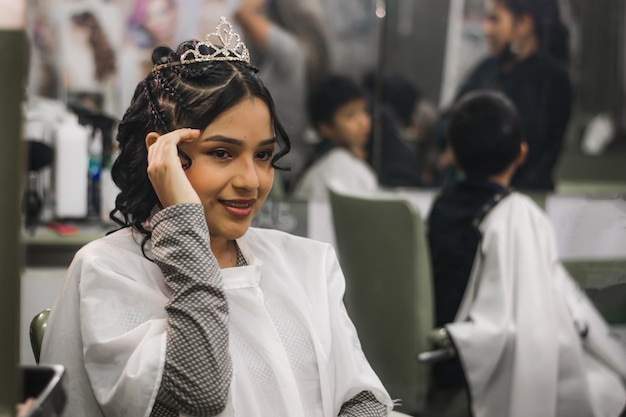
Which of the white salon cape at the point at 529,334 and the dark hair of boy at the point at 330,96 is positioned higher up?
the dark hair of boy at the point at 330,96

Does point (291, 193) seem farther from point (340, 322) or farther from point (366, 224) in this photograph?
point (340, 322)

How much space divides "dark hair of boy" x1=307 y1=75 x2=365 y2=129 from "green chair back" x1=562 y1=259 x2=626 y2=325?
1132 mm

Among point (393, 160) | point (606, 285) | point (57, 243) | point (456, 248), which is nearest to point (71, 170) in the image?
point (57, 243)

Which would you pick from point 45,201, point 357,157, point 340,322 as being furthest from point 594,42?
point 340,322

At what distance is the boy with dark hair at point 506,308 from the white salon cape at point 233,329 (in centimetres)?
67

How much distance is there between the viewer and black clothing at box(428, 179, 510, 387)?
1864 millimetres

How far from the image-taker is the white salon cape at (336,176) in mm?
2588

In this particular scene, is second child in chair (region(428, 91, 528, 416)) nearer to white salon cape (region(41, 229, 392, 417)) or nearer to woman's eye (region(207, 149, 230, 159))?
white salon cape (region(41, 229, 392, 417))

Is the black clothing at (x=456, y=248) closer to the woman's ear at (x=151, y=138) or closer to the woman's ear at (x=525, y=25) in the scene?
the woman's ear at (x=525, y=25)

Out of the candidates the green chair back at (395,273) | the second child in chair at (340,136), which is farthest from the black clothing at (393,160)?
the green chair back at (395,273)

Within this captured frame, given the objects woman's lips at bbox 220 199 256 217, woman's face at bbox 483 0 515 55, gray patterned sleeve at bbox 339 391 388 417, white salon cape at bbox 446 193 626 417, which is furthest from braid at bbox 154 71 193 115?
woman's face at bbox 483 0 515 55

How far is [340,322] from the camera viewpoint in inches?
42.3

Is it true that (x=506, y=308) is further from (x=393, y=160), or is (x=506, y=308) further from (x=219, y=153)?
(x=393, y=160)

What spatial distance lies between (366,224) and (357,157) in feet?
1.99
